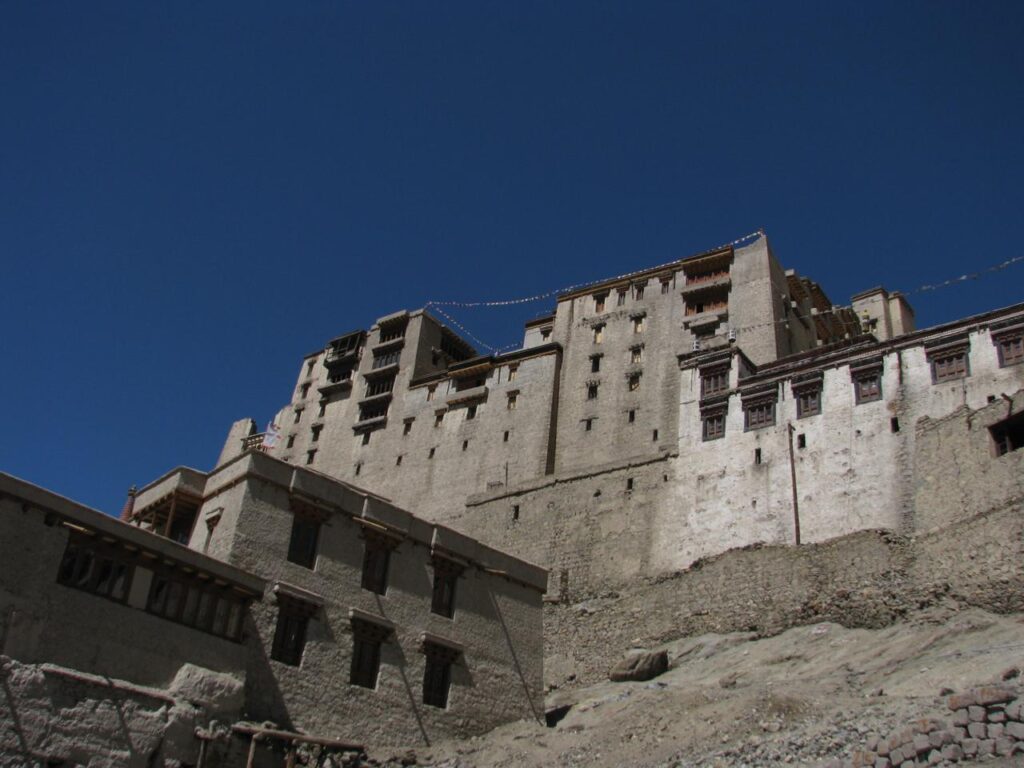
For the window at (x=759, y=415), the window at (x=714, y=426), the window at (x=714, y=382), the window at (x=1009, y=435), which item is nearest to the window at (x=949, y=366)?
the window at (x=1009, y=435)

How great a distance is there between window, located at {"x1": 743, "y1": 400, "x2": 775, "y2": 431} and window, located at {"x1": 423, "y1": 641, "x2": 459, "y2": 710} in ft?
59.6

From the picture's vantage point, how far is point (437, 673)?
90.2 feet

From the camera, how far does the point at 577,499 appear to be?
4512 cm

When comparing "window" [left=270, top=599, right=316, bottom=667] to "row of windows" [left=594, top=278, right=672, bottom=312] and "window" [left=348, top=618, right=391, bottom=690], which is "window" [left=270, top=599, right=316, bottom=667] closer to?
"window" [left=348, top=618, right=391, bottom=690]

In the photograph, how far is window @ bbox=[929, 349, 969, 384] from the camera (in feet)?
121

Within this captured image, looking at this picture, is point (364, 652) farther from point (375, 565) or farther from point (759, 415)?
point (759, 415)

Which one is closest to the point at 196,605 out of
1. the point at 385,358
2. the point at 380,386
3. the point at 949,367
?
the point at 949,367

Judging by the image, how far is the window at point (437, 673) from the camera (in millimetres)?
27078

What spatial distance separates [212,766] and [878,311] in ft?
138

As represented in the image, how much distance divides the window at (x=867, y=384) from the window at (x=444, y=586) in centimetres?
1797

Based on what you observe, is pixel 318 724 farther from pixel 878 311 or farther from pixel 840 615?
pixel 878 311

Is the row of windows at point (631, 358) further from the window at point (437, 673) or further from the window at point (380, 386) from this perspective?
the window at point (437, 673)

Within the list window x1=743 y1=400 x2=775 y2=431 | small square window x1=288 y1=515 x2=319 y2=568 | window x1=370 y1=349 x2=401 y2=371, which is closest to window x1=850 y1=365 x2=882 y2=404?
window x1=743 y1=400 x2=775 y2=431

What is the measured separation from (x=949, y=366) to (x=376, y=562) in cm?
2192
